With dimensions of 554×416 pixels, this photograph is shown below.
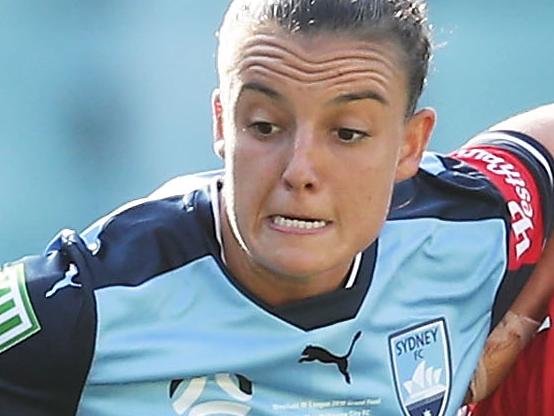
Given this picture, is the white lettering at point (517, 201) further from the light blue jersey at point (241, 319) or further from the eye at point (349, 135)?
the eye at point (349, 135)

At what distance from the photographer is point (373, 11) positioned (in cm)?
153

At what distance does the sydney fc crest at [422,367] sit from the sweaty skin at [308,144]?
157mm

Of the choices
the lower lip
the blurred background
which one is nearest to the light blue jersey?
the lower lip

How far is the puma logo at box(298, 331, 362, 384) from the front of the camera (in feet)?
5.27

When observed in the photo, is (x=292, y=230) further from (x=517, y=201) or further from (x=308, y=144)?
(x=517, y=201)

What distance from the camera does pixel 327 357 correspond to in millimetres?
1617

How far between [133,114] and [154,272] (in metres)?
1.69

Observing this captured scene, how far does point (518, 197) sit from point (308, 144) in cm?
44

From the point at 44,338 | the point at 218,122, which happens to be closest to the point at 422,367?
the point at 218,122

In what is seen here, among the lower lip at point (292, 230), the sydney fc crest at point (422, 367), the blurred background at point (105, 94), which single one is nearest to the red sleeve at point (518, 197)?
the sydney fc crest at point (422, 367)

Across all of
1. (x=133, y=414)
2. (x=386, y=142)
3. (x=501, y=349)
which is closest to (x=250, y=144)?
(x=386, y=142)

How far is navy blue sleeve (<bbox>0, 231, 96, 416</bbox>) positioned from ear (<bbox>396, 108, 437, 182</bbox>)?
0.36 meters

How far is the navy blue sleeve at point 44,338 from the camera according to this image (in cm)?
144

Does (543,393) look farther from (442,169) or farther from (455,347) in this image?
(442,169)
